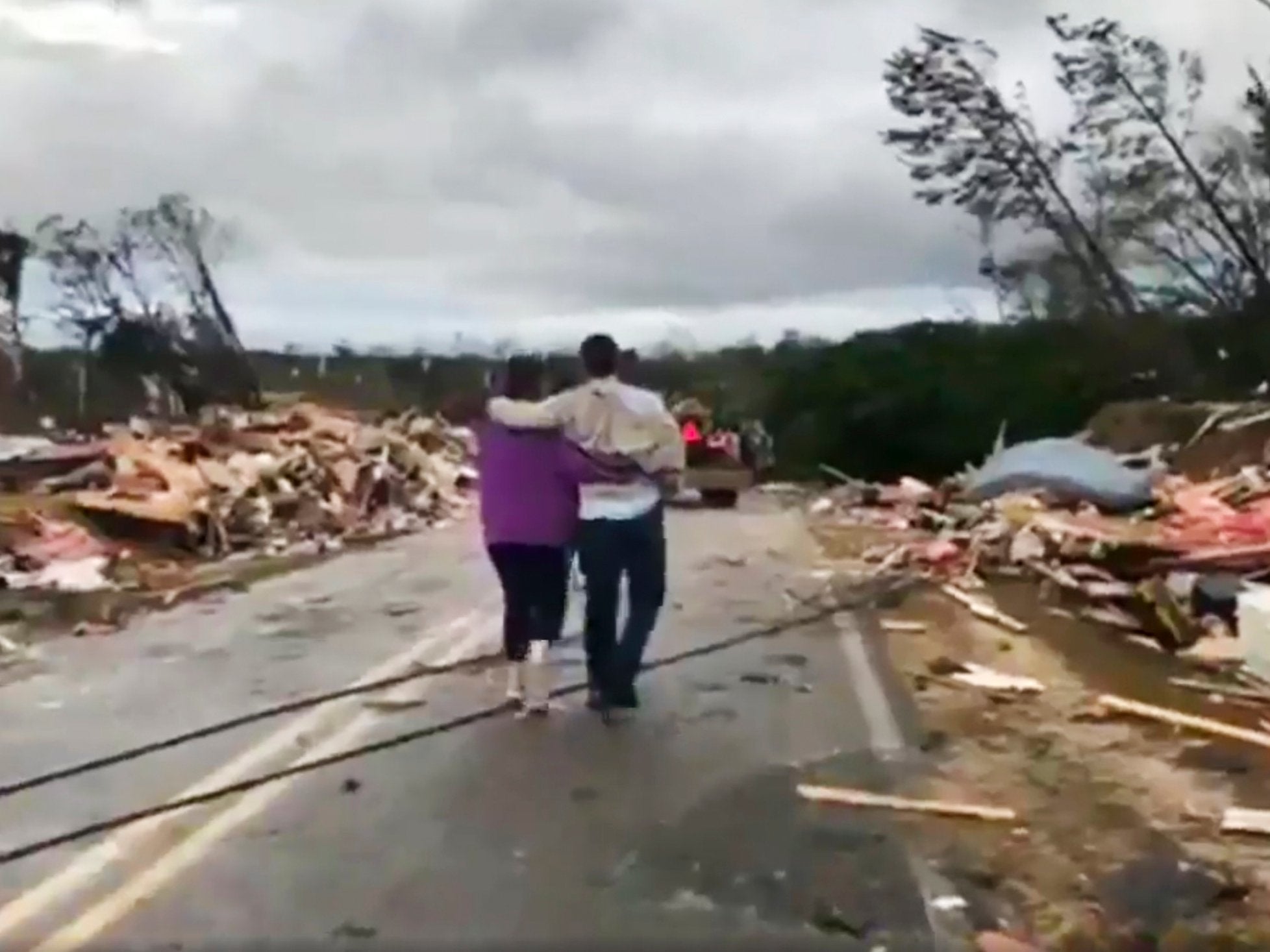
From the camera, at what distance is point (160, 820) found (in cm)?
818

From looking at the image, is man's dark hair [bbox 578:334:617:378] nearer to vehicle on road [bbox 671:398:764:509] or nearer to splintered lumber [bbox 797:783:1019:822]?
splintered lumber [bbox 797:783:1019:822]

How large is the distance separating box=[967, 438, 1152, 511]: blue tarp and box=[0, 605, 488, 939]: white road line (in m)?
12.8

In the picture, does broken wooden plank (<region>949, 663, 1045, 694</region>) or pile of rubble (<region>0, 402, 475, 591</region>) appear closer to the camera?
broken wooden plank (<region>949, 663, 1045, 694</region>)

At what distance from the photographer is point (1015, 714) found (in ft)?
37.2

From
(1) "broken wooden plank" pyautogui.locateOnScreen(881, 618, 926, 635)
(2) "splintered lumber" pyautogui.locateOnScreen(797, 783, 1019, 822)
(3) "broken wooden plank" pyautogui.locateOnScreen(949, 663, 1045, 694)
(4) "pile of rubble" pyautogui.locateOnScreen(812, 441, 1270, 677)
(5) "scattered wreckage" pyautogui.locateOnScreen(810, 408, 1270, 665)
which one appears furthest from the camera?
(1) "broken wooden plank" pyautogui.locateOnScreen(881, 618, 926, 635)

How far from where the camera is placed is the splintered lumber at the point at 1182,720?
10.4 meters

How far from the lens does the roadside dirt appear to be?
6750 mm

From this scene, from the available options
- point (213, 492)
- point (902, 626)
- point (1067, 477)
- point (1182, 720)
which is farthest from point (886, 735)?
point (213, 492)

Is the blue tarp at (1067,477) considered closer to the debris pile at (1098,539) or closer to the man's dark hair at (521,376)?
the debris pile at (1098,539)

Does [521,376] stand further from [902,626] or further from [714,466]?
[714,466]

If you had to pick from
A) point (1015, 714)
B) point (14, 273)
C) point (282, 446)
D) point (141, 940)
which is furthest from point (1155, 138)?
point (141, 940)

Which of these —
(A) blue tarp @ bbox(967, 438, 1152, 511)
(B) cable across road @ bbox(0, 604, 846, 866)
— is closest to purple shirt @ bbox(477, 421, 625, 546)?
(B) cable across road @ bbox(0, 604, 846, 866)

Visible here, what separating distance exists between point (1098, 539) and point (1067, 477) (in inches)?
272

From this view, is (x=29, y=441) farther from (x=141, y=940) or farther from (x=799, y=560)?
(x=141, y=940)
